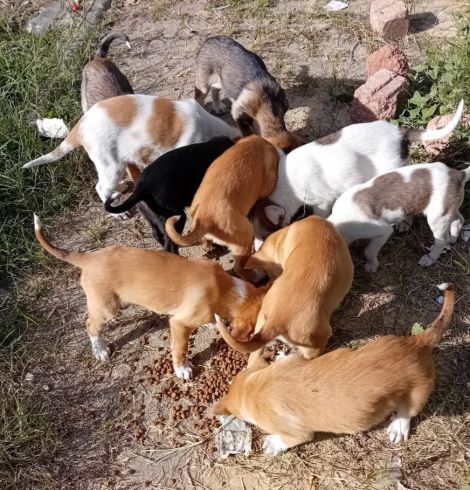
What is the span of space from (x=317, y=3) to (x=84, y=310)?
16.5 ft

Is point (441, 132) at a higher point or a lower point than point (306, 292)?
higher

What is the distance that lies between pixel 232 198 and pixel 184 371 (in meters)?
1.40

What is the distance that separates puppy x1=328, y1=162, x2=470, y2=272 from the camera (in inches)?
167

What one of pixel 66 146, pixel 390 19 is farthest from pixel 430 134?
pixel 66 146

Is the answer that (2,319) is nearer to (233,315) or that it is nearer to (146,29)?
(233,315)

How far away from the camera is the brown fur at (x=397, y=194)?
425 centimetres

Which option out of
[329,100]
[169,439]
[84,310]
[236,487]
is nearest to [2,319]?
[84,310]

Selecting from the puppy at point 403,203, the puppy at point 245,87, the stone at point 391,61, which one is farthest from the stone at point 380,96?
the puppy at point 403,203

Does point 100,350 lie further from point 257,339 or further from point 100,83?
point 100,83

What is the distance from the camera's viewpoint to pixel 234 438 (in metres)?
3.93

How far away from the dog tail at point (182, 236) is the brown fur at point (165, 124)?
110 cm

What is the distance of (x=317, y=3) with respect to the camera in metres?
7.21

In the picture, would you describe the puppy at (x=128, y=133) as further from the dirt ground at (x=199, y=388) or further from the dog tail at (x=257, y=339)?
the dog tail at (x=257, y=339)

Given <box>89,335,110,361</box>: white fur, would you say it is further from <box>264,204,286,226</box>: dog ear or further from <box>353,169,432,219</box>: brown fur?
<box>353,169,432,219</box>: brown fur
